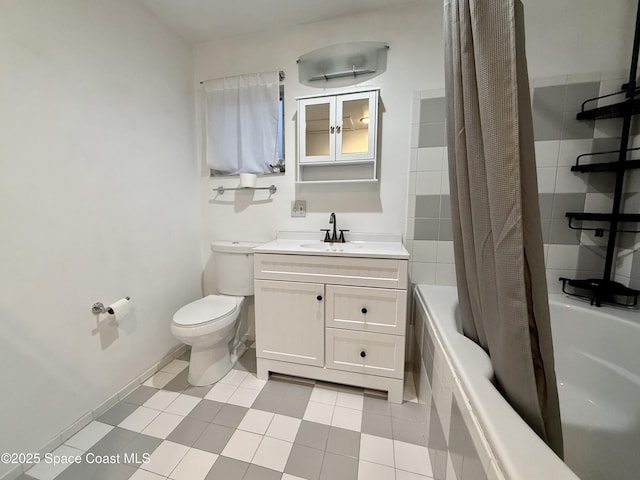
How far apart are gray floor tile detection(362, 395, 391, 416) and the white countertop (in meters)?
0.81

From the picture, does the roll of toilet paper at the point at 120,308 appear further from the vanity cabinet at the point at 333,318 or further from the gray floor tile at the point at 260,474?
the gray floor tile at the point at 260,474

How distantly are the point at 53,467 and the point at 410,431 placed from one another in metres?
1.54

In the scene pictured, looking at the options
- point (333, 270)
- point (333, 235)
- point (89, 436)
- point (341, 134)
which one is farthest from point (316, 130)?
point (89, 436)

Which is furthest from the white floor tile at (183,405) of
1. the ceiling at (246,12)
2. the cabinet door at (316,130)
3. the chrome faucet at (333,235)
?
the ceiling at (246,12)

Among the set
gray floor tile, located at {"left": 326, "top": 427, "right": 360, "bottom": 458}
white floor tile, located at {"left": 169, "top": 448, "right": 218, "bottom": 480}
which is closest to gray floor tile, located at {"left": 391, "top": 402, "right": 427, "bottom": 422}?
gray floor tile, located at {"left": 326, "top": 427, "right": 360, "bottom": 458}

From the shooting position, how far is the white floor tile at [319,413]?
1301mm

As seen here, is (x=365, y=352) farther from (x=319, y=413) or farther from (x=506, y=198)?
(x=506, y=198)

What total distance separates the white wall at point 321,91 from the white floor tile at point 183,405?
1.00 meters

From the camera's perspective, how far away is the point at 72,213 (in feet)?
3.91

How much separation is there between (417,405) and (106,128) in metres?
2.20

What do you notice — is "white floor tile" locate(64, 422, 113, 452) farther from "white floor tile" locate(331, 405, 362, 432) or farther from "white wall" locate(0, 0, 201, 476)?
"white floor tile" locate(331, 405, 362, 432)

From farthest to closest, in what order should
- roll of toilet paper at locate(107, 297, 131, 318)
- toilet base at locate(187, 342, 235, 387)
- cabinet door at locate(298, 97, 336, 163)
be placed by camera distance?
cabinet door at locate(298, 97, 336, 163)
toilet base at locate(187, 342, 235, 387)
roll of toilet paper at locate(107, 297, 131, 318)

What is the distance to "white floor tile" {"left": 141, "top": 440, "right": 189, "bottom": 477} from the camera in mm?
1045

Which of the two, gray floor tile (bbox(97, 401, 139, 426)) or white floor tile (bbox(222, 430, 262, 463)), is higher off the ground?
white floor tile (bbox(222, 430, 262, 463))
